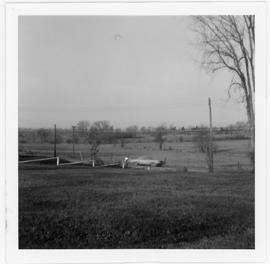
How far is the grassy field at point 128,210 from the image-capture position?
5.14 meters

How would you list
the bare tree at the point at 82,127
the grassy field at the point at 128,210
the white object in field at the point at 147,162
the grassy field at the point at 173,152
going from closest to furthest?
the grassy field at the point at 128,210 < the bare tree at the point at 82,127 < the grassy field at the point at 173,152 < the white object in field at the point at 147,162

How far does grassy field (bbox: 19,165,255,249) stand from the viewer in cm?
514

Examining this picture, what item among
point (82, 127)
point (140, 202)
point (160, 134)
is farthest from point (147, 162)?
point (82, 127)

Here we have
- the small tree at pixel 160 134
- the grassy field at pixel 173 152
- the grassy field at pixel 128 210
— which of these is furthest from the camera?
the grassy field at pixel 173 152

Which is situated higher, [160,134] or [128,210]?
[160,134]

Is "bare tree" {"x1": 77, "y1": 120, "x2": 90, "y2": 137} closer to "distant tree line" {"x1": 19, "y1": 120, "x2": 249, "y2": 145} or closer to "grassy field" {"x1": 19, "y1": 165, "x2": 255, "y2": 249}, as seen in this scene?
"distant tree line" {"x1": 19, "y1": 120, "x2": 249, "y2": 145}

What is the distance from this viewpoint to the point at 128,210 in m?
5.66

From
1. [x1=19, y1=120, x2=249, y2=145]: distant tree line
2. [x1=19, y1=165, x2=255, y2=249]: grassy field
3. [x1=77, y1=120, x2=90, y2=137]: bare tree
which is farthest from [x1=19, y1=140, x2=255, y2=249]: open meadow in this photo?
[x1=77, y1=120, x2=90, y2=137]: bare tree

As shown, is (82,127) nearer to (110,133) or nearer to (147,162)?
(110,133)

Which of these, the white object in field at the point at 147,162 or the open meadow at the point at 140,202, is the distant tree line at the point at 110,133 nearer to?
the open meadow at the point at 140,202

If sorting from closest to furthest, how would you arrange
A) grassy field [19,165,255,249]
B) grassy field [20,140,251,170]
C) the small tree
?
grassy field [19,165,255,249], the small tree, grassy field [20,140,251,170]

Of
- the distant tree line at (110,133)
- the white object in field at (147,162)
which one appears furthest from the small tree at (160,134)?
the white object in field at (147,162)

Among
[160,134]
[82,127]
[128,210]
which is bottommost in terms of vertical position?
[128,210]

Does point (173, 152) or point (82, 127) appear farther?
point (173, 152)
